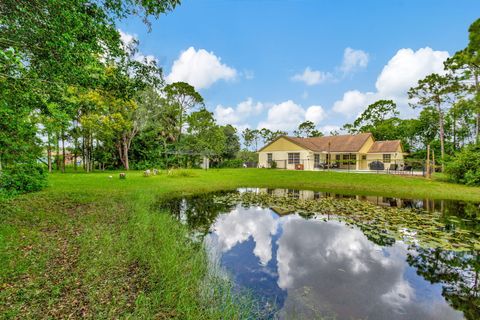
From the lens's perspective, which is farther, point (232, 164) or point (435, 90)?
point (232, 164)

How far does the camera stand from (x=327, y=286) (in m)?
3.42

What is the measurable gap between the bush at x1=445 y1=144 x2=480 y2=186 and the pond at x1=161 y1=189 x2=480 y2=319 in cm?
651

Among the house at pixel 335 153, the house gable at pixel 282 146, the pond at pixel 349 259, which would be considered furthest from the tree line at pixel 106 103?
the house gable at pixel 282 146

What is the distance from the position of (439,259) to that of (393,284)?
1.57 m

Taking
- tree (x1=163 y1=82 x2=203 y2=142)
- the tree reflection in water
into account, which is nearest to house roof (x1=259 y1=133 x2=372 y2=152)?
tree (x1=163 y1=82 x2=203 y2=142)

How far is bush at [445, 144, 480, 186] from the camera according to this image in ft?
41.4

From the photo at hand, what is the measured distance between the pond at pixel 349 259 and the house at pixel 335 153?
17754mm

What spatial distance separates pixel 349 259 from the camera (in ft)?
14.4

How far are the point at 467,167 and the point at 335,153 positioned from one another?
14186 mm

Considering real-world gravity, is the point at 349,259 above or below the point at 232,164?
below

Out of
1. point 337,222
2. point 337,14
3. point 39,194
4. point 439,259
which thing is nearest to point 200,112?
point 337,14

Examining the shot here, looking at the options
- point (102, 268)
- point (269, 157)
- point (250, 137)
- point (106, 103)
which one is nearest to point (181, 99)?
point (106, 103)

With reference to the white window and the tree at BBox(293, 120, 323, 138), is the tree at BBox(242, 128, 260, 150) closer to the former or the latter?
the tree at BBox(293, 120, 323, 138)

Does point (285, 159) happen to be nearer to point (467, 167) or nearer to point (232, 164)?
point (232, 164)
